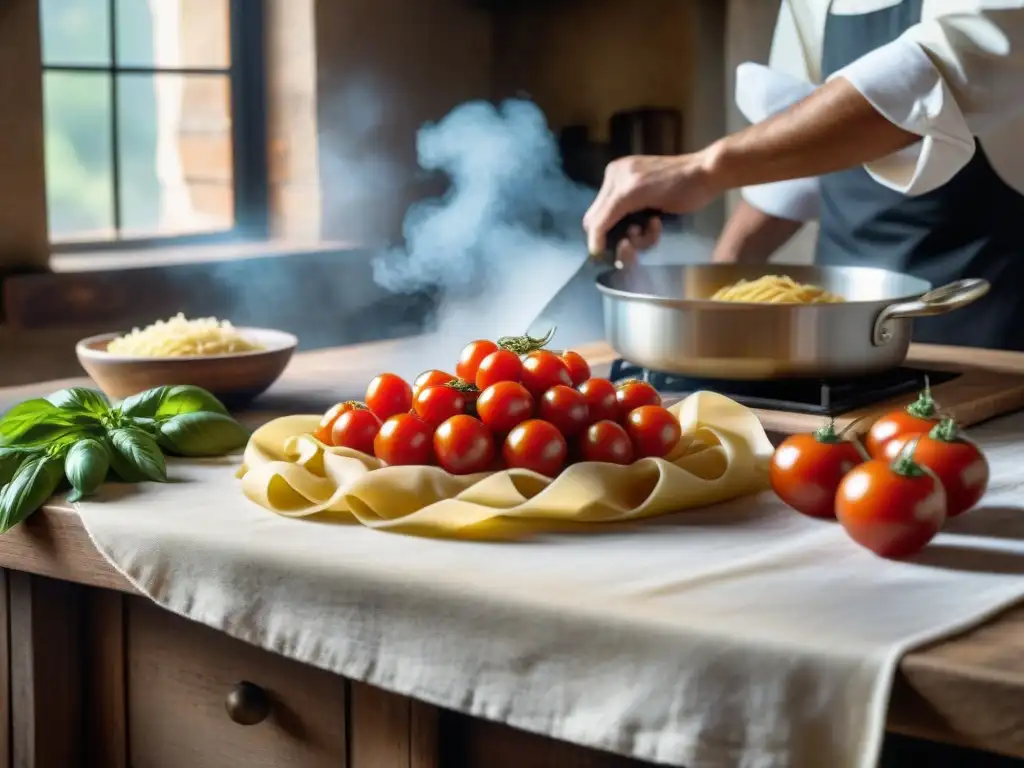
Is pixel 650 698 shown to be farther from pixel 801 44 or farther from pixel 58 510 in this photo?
pixel 801 44

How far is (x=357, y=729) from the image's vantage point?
116 cm

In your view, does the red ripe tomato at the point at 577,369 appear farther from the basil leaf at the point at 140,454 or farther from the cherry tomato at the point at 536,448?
the basil leaf at the point at 140,454

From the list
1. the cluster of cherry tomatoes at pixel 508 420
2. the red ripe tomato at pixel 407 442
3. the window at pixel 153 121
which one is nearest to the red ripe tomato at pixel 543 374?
the cluster of cherry tomatoes at pixel 508 420

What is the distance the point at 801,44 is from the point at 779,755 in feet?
6.11

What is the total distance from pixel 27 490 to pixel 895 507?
30.0 inches

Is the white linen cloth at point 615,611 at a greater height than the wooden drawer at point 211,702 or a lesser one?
greater

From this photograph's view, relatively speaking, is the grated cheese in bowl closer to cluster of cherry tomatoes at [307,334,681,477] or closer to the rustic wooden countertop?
the rustic wooden countertop

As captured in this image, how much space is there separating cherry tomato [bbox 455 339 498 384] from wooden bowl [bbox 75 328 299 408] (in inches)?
14.8

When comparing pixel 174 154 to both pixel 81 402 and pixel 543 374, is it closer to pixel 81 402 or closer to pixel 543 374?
pixel 81 402

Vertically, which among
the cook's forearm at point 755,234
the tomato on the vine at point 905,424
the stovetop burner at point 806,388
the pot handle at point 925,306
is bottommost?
the stovetop burner at point 806,388

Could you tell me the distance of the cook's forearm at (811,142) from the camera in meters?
1.90

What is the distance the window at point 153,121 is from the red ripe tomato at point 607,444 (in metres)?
1.94

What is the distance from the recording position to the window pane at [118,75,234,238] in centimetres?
307

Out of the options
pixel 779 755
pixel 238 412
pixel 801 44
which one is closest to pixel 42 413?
pixel 238 412
